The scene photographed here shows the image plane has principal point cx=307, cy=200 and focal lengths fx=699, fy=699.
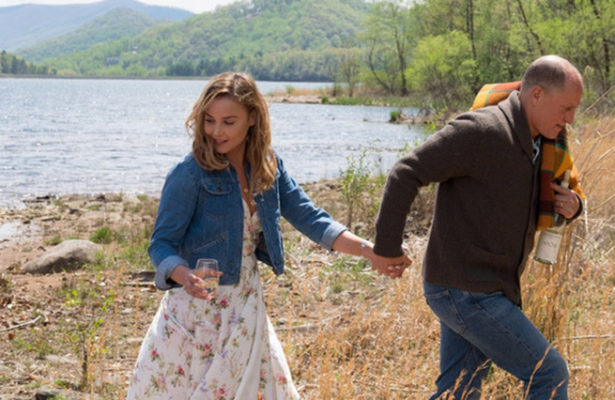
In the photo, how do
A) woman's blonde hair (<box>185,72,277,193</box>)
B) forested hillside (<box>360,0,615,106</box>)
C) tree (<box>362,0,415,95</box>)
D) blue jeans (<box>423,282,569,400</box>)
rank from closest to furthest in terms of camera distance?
blue jeans (<box>423,282,569,400</box>)
woman's blonde hair (<box>185,72,277,193</box>)
forested hillside (<box>360,0,615,106</box>)
tree (<box>362,0,415,95</box>)

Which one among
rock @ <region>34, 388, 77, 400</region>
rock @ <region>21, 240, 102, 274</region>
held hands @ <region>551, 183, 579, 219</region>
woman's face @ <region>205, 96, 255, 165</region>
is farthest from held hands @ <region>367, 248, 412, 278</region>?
rock @ <region>21, 240, 102, 274</region>

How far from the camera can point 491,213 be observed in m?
2.88

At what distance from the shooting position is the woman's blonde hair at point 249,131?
9.68 feet

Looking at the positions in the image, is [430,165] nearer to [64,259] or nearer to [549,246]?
[549,246]

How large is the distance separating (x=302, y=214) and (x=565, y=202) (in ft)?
3.88

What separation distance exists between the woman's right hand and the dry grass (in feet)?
2.50

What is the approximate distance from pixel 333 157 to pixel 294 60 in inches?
6341

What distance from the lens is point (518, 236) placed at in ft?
9.66

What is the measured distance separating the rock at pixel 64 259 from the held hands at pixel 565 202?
625cm

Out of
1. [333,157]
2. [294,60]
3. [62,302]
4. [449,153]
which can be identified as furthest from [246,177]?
[294,60]

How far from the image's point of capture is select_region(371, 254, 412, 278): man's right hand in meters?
3.03

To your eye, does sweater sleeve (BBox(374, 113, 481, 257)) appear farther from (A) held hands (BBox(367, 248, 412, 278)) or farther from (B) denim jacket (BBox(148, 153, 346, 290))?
(B) denim jacket (BBox(148, 153, 346, 290))

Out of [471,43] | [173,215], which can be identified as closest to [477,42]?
[471,43]

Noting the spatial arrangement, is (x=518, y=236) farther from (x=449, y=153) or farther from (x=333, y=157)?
(x=333, y=157)
